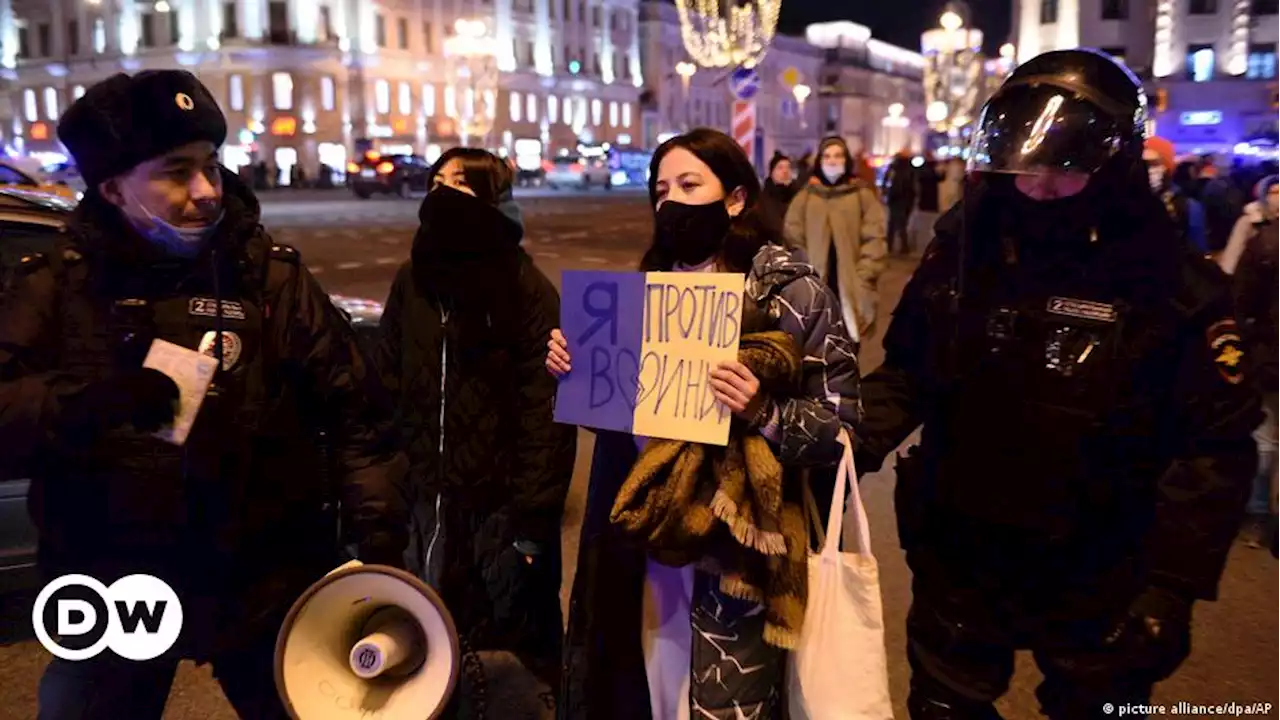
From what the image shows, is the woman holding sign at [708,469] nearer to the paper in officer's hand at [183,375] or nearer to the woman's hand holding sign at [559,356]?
the woman's hand holding sign at [559,356]

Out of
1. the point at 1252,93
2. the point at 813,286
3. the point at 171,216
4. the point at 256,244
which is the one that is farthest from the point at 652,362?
the point at 1252,93

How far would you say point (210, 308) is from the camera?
250cm

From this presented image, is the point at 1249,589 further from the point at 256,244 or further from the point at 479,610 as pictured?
the point at 256,244

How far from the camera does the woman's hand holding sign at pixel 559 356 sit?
2.86 meters

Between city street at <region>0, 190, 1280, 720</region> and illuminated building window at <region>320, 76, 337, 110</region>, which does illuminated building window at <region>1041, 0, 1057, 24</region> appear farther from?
city street at <region>0, 190, 1280, 720</region>

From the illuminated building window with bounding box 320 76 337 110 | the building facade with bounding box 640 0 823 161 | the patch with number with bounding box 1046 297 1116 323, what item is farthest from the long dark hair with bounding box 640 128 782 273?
the building facade with bounding box 640 0 823 161

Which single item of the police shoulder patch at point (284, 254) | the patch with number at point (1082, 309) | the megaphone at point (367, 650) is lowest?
the megaphone at point (367, 650)

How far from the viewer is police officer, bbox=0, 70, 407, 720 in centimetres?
241

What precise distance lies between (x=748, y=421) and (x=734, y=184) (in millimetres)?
623

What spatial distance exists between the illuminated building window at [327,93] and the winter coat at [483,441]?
222ft

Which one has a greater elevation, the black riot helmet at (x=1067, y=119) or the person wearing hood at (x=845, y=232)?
the black riot helmet at (x=1067, y=119)

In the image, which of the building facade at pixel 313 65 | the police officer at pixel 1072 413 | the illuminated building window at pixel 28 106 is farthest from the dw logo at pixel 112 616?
the illuminated building window at pixel 28 106

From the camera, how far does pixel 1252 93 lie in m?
52.2

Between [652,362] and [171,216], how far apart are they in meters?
1.16
